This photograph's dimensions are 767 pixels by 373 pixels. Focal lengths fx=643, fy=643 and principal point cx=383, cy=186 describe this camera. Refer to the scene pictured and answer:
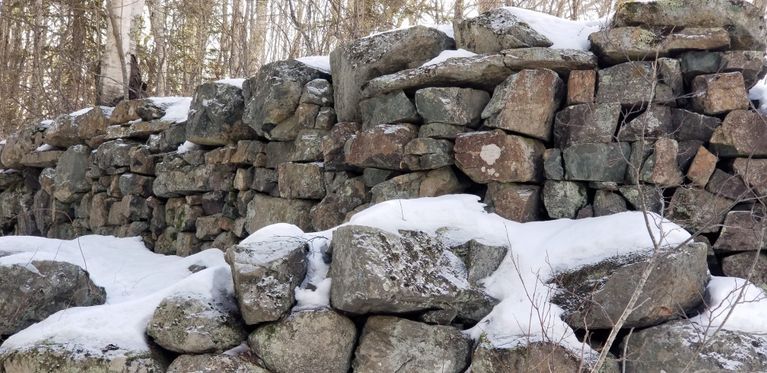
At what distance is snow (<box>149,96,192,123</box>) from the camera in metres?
6.95

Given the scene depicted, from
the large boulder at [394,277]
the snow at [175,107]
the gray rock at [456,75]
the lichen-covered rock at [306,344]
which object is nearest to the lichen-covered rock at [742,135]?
the gray rock at [456,75]

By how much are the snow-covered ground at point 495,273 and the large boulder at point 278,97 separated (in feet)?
5.11

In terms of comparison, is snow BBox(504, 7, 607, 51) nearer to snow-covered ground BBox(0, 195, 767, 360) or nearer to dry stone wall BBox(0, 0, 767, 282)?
dry stone wall BBox(0, 0, 767, 282)

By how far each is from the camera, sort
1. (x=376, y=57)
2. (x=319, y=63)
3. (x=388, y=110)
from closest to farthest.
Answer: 1. (x=388, y=110)
2. (x=376, y=57)
3. (x=319, y=63)

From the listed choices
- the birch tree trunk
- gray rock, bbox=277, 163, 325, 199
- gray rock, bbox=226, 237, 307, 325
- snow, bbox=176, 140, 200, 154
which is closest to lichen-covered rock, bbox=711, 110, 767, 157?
gray rock, bbox=226, 237, 307, 325

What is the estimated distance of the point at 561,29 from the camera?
479 cm

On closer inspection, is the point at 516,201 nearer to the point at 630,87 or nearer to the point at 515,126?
the point at 515,126

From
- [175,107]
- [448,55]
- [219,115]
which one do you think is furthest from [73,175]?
[448,55]

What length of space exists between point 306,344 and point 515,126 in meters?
2.02

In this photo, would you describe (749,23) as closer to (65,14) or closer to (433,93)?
(433,93)

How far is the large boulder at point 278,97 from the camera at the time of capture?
5.57 meters

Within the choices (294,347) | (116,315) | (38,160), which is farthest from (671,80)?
(38,160)

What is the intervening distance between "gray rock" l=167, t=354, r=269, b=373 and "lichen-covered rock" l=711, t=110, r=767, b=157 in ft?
10.5

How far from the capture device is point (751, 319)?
340 centimetres
